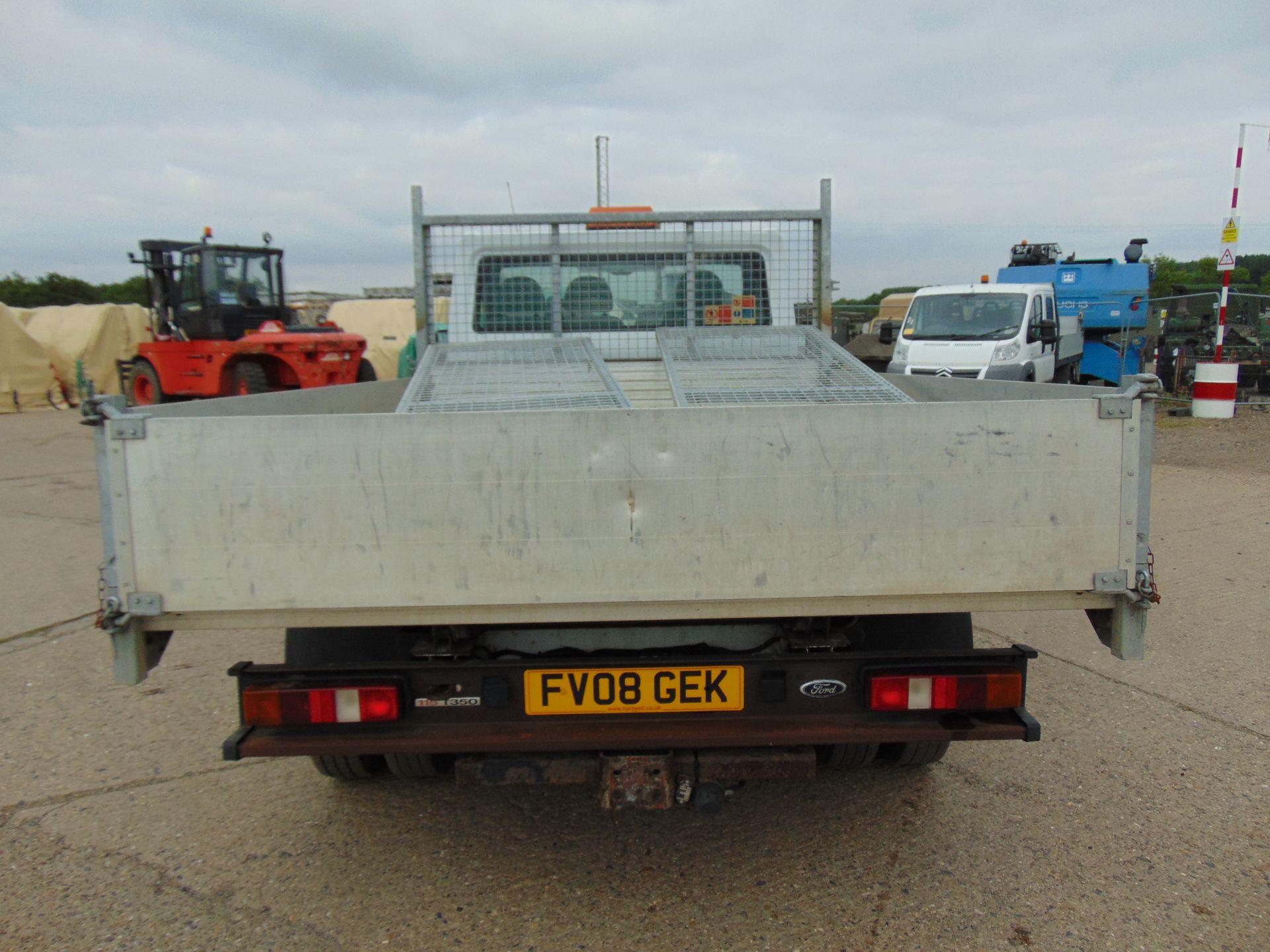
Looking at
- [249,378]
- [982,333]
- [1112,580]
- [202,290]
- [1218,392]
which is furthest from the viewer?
[202,290]

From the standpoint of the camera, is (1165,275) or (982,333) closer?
(982,333)

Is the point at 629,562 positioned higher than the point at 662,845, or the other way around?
the point at 629,562

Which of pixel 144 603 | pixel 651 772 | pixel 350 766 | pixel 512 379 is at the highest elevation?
pixel 512 379

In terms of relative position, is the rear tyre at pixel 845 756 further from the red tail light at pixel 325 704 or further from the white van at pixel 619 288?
the white van at pixel 619 288

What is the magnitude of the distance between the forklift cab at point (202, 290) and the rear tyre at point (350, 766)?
12.2m

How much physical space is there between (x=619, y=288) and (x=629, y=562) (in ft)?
9.79

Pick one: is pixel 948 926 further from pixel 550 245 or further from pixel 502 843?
pixel 550 245

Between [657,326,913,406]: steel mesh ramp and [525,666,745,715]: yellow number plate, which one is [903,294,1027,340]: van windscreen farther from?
[525,666,745,715]: yellow number plate

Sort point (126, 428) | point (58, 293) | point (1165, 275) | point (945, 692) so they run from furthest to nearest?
1. point (1165, 275)
2. point (58, 293)
3. point (945, 692)
4. point (126, 428)

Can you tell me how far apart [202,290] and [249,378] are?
1.97 metres

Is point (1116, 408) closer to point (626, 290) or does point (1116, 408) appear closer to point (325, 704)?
point (325, 704)

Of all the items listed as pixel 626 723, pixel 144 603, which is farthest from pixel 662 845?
pixel 144 603

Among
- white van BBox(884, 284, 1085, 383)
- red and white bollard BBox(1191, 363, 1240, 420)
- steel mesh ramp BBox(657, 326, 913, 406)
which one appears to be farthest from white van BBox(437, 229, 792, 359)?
red and white bollard BBox(1191, 363, 1240, 420)

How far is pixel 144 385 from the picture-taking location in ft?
48.6
